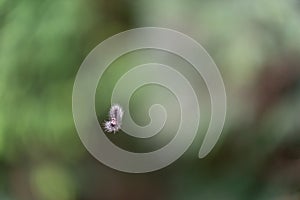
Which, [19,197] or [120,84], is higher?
[120,84]

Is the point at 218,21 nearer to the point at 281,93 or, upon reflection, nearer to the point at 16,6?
the point at 281,93

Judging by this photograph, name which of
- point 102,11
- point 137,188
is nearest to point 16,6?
point 102,11

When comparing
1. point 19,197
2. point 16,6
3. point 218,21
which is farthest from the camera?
point 19,197

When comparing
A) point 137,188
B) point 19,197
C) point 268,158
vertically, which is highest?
point 268,158
